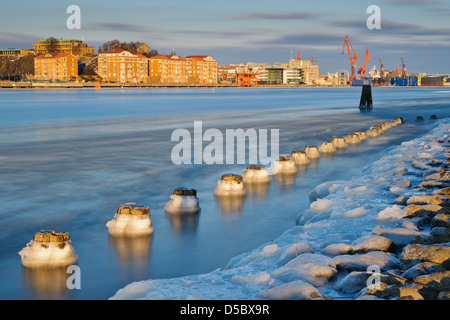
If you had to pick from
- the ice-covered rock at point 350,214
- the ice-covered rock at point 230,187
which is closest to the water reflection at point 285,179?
the ice-covered rock at point 230,187

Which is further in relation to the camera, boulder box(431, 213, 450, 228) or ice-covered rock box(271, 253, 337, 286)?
boulder box(431, 213, 450, 228)

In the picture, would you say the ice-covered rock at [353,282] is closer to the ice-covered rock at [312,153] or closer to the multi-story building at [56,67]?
the ice-covered rock at [312,153]

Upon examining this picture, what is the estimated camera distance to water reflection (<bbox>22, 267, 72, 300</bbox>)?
13.9 feet

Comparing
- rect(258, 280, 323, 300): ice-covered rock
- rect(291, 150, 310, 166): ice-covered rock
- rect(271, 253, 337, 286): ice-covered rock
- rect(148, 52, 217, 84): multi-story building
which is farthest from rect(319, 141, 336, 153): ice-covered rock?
rect(148, 52, 217, 84): multi-story building

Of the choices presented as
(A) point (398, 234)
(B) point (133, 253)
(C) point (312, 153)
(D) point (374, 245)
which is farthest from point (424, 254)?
(C) point (312, 153)

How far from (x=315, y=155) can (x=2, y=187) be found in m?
6.72

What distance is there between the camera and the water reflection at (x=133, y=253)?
482cm

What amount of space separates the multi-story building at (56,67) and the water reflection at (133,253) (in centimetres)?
18126

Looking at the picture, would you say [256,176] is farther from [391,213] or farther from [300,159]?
[391,213]

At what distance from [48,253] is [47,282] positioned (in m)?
0.40

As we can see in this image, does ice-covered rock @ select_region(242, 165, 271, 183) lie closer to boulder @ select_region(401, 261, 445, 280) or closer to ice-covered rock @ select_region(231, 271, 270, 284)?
ice-covered rock @ select_region(231, 271, 270, 284)

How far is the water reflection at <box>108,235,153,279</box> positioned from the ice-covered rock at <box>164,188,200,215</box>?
1.08 metres

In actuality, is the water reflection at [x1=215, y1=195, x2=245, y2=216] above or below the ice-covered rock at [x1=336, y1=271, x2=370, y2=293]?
below

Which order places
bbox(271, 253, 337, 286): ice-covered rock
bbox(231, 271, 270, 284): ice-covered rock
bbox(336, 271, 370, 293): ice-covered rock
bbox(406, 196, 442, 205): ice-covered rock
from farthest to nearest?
bbox(406, 196, 442, 205): ice-covered rock
bbox(231, 271, 270, 284): ice-covered rock
bbox(271, 253, 337, 286): ice-covered rock
bbox(336, 271, 370, 293): ice-covered rock
